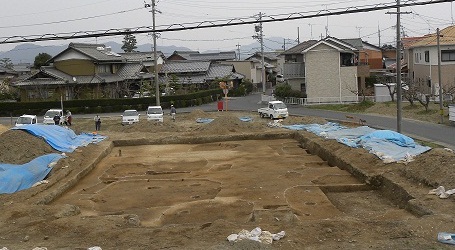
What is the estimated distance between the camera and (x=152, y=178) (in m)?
19.0

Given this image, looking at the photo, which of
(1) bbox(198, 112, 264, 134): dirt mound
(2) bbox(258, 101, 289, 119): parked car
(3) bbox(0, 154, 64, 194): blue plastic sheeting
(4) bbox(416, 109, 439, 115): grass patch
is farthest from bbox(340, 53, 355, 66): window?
(3) bbox(0, 154, 64, 194): blue plastic sheeting

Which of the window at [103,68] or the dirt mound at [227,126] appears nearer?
the dirt mound at [227,126]

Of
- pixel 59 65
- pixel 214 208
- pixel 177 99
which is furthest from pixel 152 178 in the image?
pixel 59 65

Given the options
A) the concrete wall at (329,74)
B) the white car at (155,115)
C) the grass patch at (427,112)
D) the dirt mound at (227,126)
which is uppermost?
the concrete wall at (329,74)

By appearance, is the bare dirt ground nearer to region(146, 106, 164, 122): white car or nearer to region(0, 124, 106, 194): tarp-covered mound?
region(0, 124, 106, 194): tarp-covered mound

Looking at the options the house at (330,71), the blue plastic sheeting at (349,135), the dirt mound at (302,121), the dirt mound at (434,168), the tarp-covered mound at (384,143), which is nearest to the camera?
the dirt mound at (434,168)

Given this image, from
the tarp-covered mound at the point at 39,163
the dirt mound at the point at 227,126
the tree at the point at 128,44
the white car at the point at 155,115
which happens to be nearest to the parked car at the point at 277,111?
the dirt mound at the point at 227,126

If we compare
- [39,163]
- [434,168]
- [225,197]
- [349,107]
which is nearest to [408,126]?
[349,107]

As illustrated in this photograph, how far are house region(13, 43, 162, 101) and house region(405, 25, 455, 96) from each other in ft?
93.9

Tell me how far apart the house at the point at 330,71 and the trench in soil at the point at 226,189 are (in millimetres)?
19424

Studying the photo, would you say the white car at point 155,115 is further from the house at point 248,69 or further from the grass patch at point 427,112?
the house at point 248,69

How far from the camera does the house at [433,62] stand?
3788 cm

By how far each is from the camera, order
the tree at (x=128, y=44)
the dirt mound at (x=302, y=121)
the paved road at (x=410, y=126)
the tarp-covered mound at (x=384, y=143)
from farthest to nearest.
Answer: the tree at (x=128, y=44)
the dirt mound at (x=302, y=121)
the paved road at (x=410, y=126)
the tarp-covered mound at (x=384, y=143)

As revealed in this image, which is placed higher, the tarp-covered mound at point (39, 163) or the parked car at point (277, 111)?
the parked car at point (277, 111)
